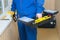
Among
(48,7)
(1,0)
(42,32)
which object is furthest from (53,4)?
(1,0)

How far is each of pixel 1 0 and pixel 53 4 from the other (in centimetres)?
186

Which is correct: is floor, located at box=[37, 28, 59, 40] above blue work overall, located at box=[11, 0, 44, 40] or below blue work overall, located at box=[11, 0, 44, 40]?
below

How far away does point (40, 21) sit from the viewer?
163 centimetres

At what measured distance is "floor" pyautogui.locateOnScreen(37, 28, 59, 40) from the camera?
305cm

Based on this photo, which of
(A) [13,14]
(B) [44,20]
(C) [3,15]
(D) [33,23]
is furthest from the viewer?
(C) [3,15]

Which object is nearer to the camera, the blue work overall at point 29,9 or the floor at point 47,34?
the blue work overall at point 29,9

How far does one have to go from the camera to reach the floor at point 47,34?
120 inches

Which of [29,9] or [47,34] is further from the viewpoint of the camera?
[47,34]

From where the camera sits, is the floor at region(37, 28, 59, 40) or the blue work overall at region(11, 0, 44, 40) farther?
the floor at region(37, 28, 59, 40)

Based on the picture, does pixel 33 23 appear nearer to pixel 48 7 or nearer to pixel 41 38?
pixel 41 38

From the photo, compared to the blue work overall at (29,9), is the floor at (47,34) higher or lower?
lower

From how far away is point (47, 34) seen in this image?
10.7 ft

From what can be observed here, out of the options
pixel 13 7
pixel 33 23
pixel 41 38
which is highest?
pixel 13 7

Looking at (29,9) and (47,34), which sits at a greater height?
(29,9)
